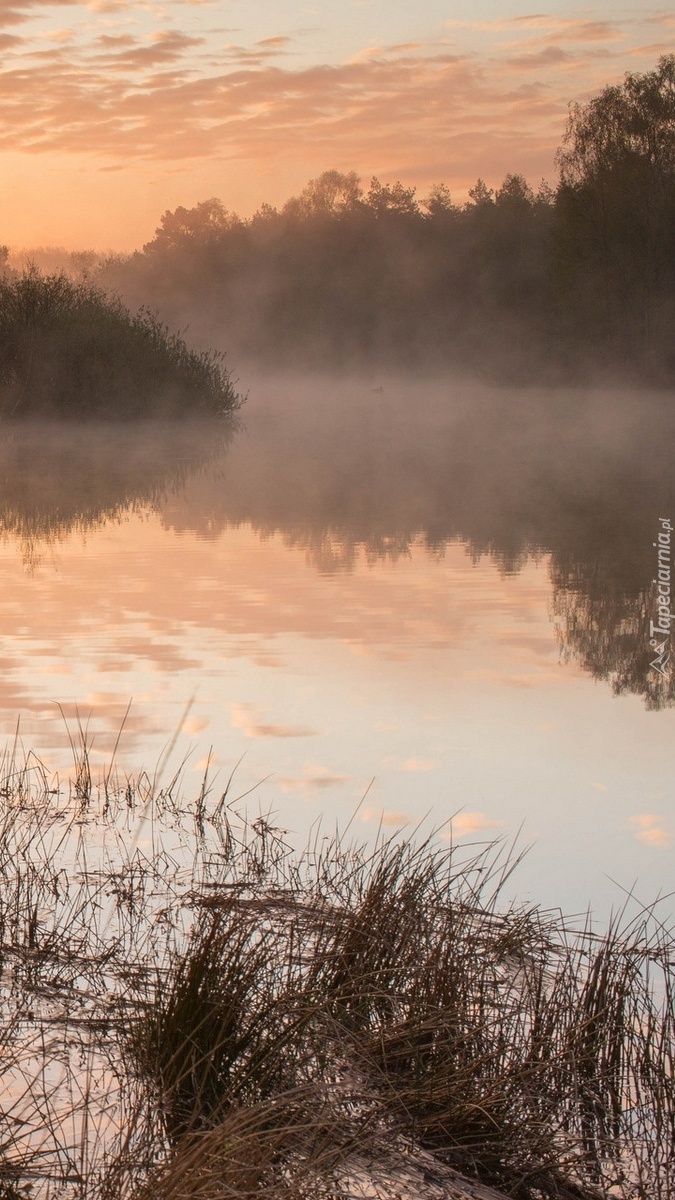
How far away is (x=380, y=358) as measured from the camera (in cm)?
7200

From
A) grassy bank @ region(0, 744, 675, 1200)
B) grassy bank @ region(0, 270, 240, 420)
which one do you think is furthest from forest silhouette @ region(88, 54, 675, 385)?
grassy bank @ region(0, 744, 675, 1200)

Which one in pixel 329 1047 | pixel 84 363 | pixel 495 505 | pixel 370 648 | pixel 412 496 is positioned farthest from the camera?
pixel 84 363

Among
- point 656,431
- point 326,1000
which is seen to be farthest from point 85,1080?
point 656,431

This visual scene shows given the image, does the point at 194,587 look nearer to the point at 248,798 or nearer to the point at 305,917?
the point at 248,798

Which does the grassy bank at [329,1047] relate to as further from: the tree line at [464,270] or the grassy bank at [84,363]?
the tree line at [464,270]

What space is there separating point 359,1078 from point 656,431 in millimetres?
31773

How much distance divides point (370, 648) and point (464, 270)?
63041 millimetres

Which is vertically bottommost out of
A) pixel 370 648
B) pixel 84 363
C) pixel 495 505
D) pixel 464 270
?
pixel 495 505

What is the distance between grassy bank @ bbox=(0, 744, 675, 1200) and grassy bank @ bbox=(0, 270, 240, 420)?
25.8 meters

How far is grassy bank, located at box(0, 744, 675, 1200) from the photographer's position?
2.63 m

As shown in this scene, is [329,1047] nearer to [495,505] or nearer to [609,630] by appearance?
[609,630]

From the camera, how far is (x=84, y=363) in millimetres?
30469

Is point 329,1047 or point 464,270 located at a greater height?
point 464,270

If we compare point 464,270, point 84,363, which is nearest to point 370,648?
point 84,363
